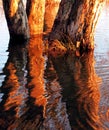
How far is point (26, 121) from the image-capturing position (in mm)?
4652

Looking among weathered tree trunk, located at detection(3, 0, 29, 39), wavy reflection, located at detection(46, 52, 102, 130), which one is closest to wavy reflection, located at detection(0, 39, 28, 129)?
wavy reflection, located at detection(46, 52, 102, 130)

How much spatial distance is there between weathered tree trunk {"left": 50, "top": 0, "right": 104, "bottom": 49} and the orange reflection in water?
855 millimetres

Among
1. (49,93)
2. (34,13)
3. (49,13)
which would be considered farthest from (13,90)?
(49,13)

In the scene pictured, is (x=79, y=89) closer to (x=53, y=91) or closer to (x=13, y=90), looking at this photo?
(x=53, y=91)

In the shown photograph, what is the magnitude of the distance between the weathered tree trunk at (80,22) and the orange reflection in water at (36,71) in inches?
33.7

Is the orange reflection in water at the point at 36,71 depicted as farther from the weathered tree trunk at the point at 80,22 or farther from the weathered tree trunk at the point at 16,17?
the weathered tree trunk at the point at 80,22

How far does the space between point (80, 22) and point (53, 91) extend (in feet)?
12.0

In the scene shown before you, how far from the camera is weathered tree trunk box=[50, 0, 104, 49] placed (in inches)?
354

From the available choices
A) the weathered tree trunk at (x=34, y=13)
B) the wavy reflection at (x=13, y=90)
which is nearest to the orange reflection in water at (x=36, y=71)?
the wavy reflection at (x=13, y=90)

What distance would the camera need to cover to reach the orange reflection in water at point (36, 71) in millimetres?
5672

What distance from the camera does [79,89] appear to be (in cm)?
608

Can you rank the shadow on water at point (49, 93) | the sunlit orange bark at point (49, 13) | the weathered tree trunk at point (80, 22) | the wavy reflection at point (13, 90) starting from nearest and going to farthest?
1. the shadow on water at point (49, 93)
2. the wavy reflection at point (13, 90)
3. the weathered tree trunk at point (80, 22)
4. the sunlit orange bark at point (49, 13)

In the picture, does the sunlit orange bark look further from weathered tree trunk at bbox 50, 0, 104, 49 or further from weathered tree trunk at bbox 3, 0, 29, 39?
weathered tree trunk at bbox 50, 0, 104, 49

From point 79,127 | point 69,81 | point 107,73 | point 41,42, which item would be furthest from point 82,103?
point 41,42
